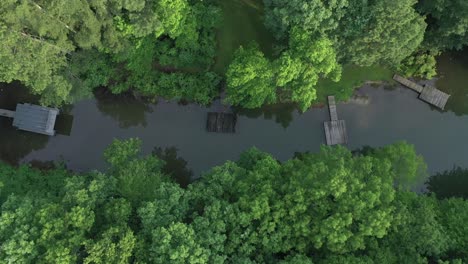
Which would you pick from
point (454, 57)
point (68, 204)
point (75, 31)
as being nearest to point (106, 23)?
point (75, 31)

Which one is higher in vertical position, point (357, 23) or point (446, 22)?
point (446, 22)

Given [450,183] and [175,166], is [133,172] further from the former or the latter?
[450,183]

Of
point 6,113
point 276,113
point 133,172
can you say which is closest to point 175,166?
point 133,172

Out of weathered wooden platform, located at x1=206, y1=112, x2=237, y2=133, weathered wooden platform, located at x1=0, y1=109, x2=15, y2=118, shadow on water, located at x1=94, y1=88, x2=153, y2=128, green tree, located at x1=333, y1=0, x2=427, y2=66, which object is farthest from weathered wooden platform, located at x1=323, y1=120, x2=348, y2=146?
weathered wooden platform, located at x1=0, y1=109, x2=15, y2=118

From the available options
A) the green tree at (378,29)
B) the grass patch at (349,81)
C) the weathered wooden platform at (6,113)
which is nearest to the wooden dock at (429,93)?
the grass patch at (349,81)

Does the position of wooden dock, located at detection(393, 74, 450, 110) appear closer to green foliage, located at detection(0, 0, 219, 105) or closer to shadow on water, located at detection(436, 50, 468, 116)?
shadow on water, located at detection(436, 50, 468, 116)

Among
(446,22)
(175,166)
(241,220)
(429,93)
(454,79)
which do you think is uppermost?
(446,22)

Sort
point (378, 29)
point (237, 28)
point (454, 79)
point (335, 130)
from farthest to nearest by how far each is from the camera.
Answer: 1. point (454, 79)
2. point (237, 28)
3. point (335, 130)
4. point (378, 29)

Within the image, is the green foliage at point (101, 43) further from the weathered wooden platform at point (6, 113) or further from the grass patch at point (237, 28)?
the weathered wooden platform at point (6, 113)
